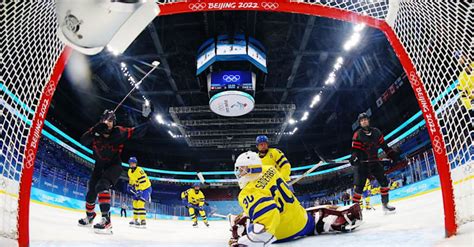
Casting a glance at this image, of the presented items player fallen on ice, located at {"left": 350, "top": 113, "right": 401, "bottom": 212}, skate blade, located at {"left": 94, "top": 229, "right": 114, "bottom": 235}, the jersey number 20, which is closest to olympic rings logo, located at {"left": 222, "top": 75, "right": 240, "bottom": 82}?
player fallen on ice, located at {"left": 350, "top": 113, "right": 401, "bottom": 212}

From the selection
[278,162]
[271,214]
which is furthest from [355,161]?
[271,214]

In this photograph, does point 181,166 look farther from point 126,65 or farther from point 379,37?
point 379,37

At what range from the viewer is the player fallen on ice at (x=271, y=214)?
178 centimetres

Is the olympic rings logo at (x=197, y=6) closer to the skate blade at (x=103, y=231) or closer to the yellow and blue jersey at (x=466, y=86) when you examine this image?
the yellow and blue jersey at (x=466, y=86)

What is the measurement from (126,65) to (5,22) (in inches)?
313

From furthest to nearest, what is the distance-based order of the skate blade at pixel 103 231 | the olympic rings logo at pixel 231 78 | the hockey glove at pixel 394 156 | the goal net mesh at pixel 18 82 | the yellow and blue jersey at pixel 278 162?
1. the olympic rings logo at pixel 231 78
2. the hockey glove at pixel 394 156
3. the yellow and blue jersey at pixel 278 162
4. the skate blade at pixel 103 231
5. the goal net mesh at pixel 18 82

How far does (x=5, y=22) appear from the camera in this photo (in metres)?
1.64

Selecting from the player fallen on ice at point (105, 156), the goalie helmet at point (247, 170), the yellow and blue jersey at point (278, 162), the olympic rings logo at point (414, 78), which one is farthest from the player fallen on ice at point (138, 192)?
the olympic rings logo at point (414, 78)

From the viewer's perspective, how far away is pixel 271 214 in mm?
1788

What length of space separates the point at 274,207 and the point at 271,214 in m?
0.04

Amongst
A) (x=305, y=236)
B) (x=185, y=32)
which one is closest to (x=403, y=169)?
(x=185, y=32)

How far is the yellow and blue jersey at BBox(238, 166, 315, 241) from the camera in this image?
5.88 ft

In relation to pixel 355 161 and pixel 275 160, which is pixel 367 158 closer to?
pixel 355 161

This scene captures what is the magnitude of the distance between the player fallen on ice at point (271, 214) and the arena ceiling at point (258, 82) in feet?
17.2
